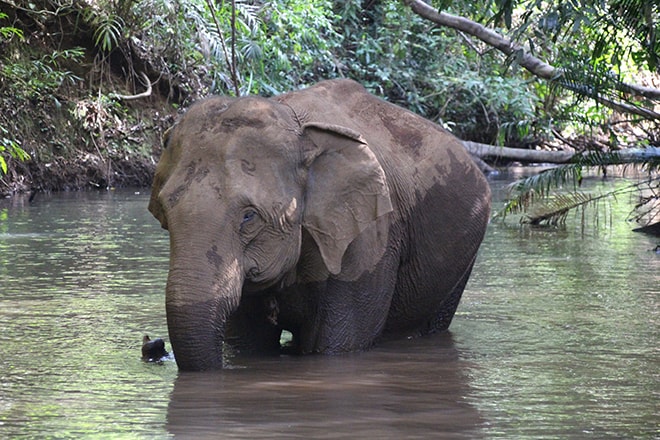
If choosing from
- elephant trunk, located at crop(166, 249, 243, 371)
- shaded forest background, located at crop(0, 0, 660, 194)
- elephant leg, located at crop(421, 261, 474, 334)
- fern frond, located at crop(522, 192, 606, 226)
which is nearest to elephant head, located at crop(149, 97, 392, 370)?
elephant trunk, located at crop(166, 249, 243, 371)

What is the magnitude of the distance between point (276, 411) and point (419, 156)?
3.01 meters

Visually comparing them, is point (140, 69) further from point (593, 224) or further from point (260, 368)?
point (260, 368)

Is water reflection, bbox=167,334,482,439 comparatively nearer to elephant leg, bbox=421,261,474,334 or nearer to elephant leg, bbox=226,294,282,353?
elephant leg, bbox=226,294,282,353

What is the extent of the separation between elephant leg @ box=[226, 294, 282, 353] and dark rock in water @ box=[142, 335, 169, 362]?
0.51m

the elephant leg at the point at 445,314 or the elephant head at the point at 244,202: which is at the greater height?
the elephant head at the point at 244,202

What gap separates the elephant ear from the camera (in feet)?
25.0

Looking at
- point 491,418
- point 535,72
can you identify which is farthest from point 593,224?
point 491,418

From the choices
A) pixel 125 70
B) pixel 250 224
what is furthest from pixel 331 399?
pixel 125 70

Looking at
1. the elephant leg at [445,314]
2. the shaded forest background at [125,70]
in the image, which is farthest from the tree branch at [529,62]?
the shaded forest background at [125,70]

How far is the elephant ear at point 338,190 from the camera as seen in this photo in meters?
7.61

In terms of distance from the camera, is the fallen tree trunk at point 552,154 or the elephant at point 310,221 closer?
the elephant at point 310,221

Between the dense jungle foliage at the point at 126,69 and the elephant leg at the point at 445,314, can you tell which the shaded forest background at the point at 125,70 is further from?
the elephant leg at the point at 445,314

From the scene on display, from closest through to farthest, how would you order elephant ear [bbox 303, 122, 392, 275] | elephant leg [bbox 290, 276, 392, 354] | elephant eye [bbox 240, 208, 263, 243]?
elephant eye [bbox 240, 208, 263, 243]
elephant ear [bbox 303, 122, 392, 275]
elephant leg [bbox 290, 276, 392, 354]

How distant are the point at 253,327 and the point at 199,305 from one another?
143 centimetres
